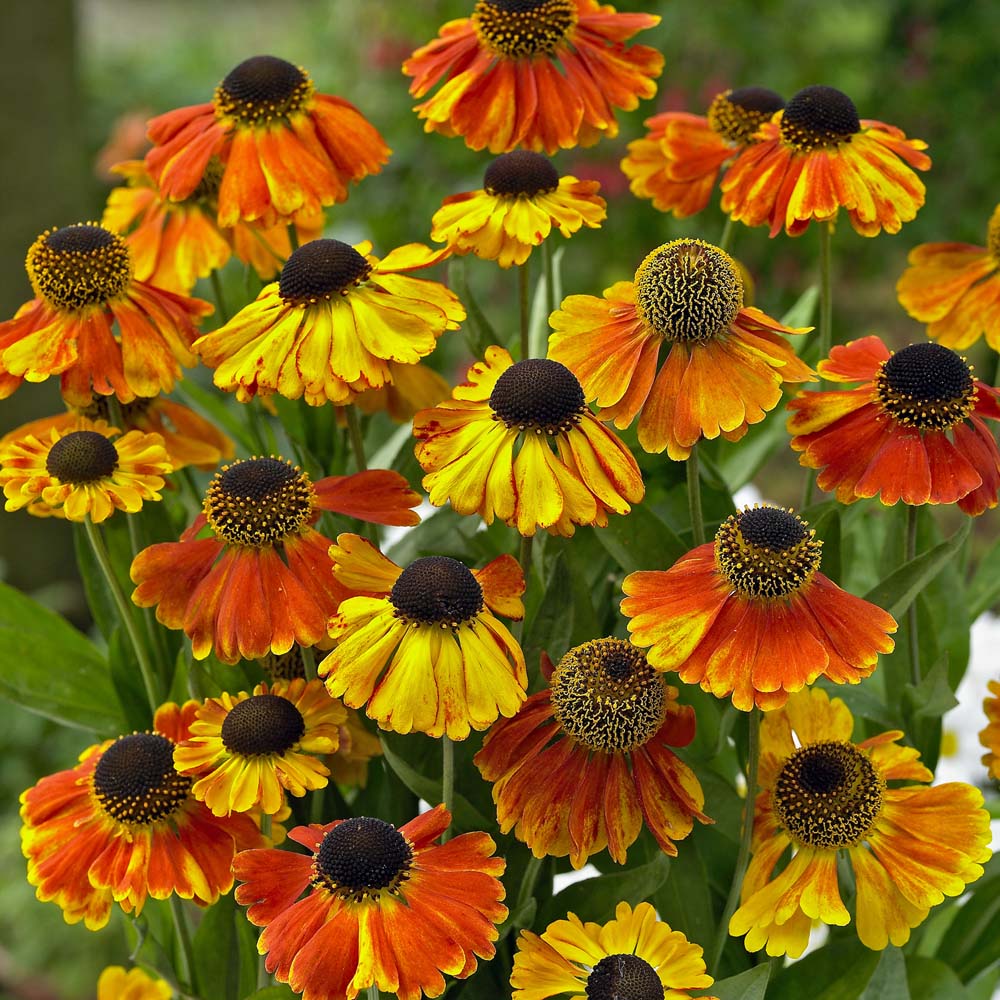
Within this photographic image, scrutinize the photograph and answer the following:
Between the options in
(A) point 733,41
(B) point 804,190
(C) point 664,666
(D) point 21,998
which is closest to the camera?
(C) point 664,666

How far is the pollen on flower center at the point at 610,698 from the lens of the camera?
0.56m

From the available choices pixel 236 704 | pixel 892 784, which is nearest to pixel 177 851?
pixel 236 704

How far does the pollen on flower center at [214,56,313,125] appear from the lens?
75 cm

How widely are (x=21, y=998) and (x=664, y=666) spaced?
5.78 ft

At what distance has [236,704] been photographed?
0.63 m

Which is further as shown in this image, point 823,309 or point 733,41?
point 733,41

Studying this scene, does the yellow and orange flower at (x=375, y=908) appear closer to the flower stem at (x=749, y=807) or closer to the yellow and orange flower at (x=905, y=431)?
the flower stem at (x=749, y=807)

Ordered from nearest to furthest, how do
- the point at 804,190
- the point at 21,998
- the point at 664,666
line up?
the point at 664,666
the point at 804,190
the point at 21,998

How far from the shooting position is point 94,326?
70cm

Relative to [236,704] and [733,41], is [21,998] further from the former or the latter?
[733,41]

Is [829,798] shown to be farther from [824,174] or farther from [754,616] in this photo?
[824,174]

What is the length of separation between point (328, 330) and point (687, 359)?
16 cm

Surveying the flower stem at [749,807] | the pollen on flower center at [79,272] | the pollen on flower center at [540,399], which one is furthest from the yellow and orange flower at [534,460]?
the pollen on flower center at [79,272]

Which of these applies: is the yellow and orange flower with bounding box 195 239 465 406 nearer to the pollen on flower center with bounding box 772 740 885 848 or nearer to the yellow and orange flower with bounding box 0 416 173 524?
the yellow and orange flower with bounding box 0 416 173 524
